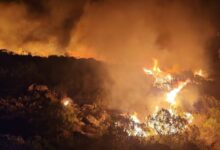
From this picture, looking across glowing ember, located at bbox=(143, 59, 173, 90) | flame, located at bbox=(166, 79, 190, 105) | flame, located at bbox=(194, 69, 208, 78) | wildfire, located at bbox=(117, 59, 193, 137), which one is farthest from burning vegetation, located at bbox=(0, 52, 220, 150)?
flame, located at bbox=(194, 69, 208, 78)

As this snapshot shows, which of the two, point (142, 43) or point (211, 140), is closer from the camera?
point (211, 140)

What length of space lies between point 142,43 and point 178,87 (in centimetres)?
462

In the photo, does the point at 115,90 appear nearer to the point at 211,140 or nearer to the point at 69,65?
the point at 69,65

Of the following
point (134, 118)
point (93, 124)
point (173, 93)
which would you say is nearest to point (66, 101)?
point (93, 124)

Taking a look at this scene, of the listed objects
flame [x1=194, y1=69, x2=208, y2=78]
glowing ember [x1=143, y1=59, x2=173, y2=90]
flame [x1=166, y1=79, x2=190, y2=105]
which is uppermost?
flame [x1=194, y1=69, x2=208, y2=78]

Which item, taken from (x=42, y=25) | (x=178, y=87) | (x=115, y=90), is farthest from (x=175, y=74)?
(x=42, y=25)

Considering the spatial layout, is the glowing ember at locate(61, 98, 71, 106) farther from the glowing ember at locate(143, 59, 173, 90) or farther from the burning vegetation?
the glowing ember at locate(143, 59, 173, 90)

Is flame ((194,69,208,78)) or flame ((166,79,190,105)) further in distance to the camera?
flame ((194,69,208,78))

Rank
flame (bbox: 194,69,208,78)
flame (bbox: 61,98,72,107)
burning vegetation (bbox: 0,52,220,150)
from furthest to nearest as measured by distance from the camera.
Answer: flame (bbox: 194,69,208,78) < flame (bbox: 61,98,72,107) < burning vegetation (bbox: 0,52,220,150)

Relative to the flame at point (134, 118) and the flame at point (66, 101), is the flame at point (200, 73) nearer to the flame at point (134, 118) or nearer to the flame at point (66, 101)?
the flame at point (134, 118)

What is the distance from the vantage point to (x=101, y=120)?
2138cm

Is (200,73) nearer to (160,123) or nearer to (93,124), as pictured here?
(160,123)

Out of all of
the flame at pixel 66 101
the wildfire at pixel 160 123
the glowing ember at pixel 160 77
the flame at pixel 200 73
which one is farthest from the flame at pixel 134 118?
the flame at pixel 200 73

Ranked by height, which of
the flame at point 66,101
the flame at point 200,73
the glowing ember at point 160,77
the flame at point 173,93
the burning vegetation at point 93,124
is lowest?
the burning vegetation at point 93,124
